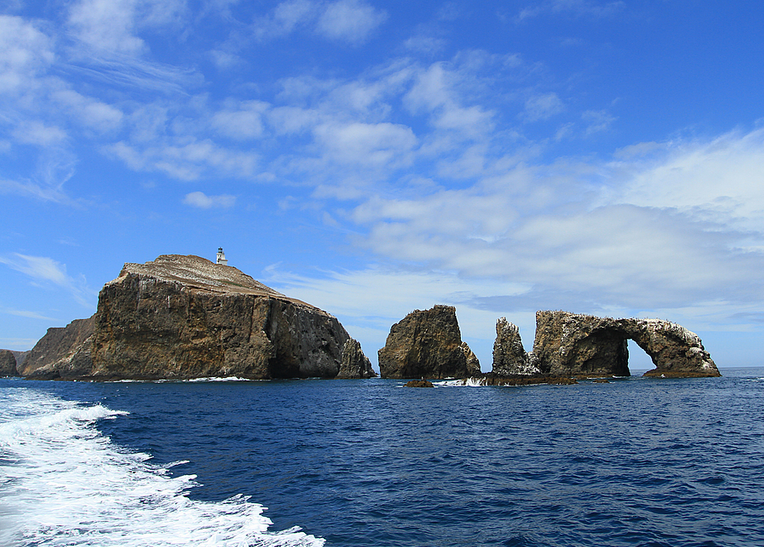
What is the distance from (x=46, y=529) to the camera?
30.9ft

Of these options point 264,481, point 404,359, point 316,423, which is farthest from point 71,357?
point 264,481

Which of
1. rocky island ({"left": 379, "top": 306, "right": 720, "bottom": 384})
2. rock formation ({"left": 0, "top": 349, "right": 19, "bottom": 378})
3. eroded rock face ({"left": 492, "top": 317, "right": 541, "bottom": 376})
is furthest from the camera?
rock formation ({"left": 0, "top": 349, "right": 19, "bottom": 378})

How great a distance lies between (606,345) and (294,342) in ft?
177

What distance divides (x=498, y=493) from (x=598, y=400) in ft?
97.0

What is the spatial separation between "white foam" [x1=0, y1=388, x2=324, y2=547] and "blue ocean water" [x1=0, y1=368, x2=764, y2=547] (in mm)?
56

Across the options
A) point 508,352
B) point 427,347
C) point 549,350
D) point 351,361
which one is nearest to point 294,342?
point 351,361

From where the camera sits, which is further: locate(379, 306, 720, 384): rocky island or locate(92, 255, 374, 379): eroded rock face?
locate(92, 255, 374, 379): eroded rock face

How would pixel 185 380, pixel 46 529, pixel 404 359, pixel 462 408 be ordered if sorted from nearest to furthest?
pixel 46 529 < pixel 462 408 < pixel 185 380 < pixel 404 359

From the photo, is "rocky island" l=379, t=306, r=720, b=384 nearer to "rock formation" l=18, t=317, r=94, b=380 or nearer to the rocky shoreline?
the rocky shoreline

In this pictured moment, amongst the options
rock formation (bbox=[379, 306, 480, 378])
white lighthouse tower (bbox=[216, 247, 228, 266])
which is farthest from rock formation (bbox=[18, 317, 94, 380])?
rock formation (bbox=[379, 306, 480, 378])

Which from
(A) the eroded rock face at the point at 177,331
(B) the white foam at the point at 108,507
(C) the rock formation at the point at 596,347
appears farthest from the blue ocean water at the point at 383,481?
(A) the eroded rock face at the point at 177,331

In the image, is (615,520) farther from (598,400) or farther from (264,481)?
(598,400)

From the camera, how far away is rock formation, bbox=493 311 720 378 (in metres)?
68.7

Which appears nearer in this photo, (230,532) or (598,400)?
(230,532)
